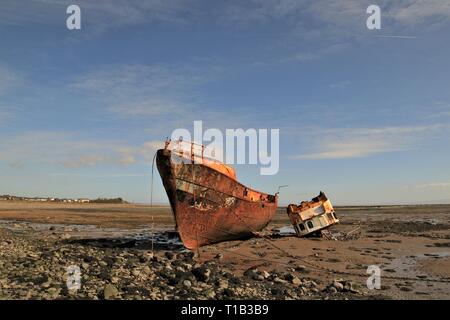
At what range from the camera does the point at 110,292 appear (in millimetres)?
9812

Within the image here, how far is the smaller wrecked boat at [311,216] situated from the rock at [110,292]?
16.1 metres

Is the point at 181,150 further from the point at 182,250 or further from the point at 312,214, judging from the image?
the point at 312,214

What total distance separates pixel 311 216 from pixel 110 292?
54.8 ft

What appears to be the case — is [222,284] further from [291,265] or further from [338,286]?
[291,265]

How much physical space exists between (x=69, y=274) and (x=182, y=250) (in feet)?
27.3

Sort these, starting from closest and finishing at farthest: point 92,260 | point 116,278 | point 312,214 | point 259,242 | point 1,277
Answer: point 1,277
point 116,278
point 92,260
point 259,242
point 312,214

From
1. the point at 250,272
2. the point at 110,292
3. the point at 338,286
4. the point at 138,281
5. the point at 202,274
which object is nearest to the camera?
the point at 110,292

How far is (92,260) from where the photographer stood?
14055mm

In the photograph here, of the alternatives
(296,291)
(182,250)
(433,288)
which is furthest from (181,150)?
(433,288)

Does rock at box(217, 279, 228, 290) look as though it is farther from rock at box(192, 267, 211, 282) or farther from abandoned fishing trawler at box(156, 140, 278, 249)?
abandoned fishing trawler at box(156, 140, 278, 249)

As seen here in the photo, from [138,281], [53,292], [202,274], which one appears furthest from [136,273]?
[53,292]

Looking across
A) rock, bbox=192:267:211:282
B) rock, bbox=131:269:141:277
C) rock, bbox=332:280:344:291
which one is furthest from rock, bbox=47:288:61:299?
rock, bbox=332:280:344:291

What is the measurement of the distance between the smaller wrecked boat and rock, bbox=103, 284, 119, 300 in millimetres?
16111

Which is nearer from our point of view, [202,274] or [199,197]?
[202,274]
